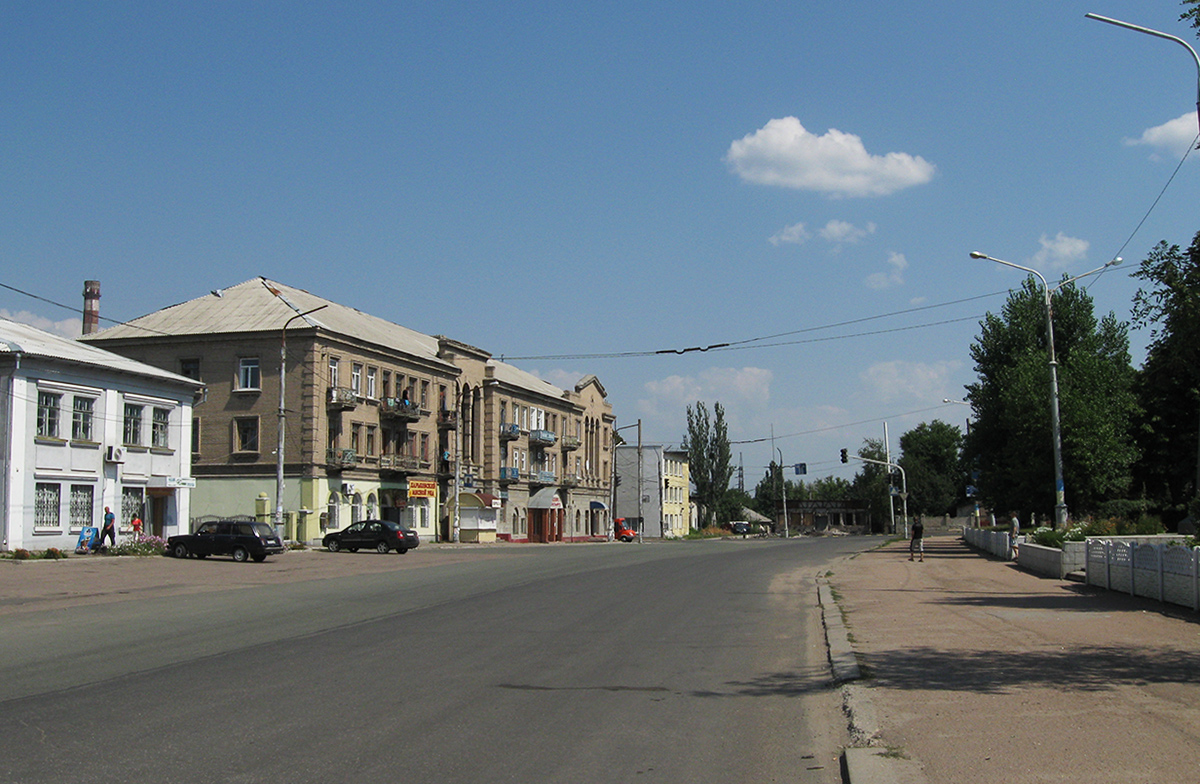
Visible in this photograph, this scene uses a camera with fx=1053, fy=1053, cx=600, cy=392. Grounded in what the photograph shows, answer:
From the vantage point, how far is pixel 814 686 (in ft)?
33.8

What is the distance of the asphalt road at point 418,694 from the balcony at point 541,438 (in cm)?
6230

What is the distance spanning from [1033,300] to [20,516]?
42.7m

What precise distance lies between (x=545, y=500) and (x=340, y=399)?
28.8m

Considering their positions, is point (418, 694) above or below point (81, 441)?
below

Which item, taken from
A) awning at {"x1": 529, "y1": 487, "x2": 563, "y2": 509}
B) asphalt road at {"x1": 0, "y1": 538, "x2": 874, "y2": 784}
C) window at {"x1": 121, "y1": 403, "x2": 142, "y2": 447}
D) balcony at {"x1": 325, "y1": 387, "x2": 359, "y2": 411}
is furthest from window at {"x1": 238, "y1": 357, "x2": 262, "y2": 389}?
asphalt road at {"x1": 0, "y1": 538, "x2": 874, "y2": 784}

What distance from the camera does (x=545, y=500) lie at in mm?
81250

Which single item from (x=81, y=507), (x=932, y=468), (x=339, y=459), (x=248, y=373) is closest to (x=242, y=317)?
(x=248, y=373)

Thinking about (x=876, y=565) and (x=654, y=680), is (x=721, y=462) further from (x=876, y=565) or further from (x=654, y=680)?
(x=654, y=680)

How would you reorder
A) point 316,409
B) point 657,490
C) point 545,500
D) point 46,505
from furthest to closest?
point 657,490, point 545,500, point 316,409, point 46,505

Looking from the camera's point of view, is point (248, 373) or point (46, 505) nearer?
point (46, 505)

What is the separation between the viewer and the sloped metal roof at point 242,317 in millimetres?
55125

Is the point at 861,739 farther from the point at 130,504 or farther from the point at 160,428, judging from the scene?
the point at 160,428

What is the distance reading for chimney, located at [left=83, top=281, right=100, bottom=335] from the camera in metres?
59.7

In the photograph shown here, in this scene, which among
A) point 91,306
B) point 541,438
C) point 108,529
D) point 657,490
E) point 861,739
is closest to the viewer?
point 861,739
